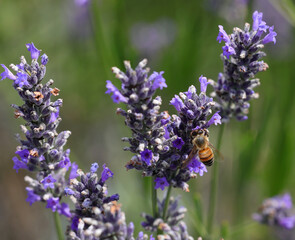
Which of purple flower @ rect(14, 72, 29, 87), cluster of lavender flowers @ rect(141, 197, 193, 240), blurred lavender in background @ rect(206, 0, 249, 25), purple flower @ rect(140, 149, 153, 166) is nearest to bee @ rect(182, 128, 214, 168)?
purple flower @ rect(140, 149, 153, 166)

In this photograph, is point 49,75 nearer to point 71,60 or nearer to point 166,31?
point 71,60

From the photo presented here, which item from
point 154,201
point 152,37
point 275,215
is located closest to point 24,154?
point 154,201

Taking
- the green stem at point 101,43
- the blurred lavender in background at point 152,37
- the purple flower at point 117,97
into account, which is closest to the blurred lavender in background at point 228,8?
the blurred lavender in background at point 152,37

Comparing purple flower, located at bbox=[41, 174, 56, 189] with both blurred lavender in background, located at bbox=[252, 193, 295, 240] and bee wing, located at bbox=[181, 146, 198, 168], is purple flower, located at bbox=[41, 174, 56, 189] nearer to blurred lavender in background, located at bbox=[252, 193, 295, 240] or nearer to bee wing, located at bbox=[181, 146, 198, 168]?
bee wing, located at bbox=[181, 146, 198, 168]

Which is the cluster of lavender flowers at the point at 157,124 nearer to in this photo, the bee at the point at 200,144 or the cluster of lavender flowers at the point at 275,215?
the bee at the point at 200,144

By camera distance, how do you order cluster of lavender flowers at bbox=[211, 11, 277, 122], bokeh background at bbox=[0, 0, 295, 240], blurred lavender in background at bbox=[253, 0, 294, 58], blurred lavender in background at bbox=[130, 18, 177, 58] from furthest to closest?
blurred lavender in background at bbox=[130, 18, 177, 58] → blurred lavender in background at bbox=[253, 0, 294, 58] → bokeh background at bbox=[0, 0, 295, 240] → cluster of lavender flowers at bbox=[211, 11, 277, 122]

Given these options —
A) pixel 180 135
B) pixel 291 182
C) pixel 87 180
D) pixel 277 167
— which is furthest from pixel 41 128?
pixel 291 182
